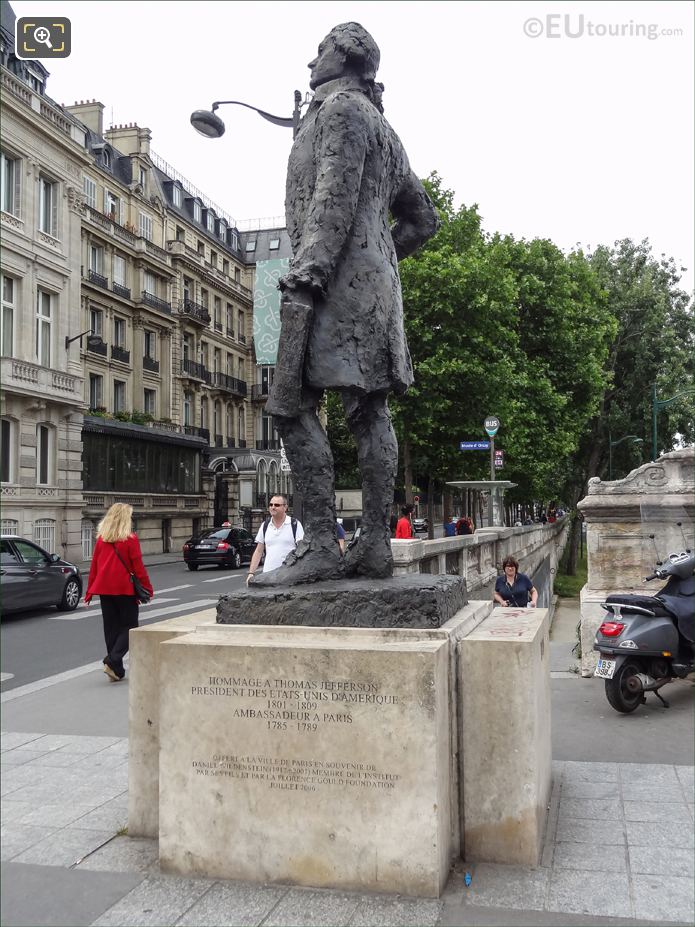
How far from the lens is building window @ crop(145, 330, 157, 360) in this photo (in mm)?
4719

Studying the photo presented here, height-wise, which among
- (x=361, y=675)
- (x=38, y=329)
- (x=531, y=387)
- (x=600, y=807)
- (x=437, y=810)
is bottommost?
(x=600, y=807)

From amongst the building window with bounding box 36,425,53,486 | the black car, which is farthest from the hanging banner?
the black car

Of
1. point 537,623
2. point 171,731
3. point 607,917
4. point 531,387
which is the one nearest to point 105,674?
point 171,731

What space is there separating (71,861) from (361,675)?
50.0 inches

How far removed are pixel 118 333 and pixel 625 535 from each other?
19.0 feet

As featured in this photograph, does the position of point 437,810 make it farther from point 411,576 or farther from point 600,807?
point 600,807

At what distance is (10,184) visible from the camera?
1.30m

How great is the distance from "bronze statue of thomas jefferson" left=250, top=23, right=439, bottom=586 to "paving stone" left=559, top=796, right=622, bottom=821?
1.49 metres

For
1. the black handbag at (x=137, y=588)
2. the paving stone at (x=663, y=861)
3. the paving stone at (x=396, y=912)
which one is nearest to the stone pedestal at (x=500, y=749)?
the paving stone at (x=663, y=861)

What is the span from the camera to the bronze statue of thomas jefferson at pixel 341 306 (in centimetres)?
345

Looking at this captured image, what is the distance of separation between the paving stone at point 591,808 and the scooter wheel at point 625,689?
235cm

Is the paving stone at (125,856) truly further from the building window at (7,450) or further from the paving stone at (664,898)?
the building window at (7,450)

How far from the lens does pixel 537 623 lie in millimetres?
3842

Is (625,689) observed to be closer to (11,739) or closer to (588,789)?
(588,789)
